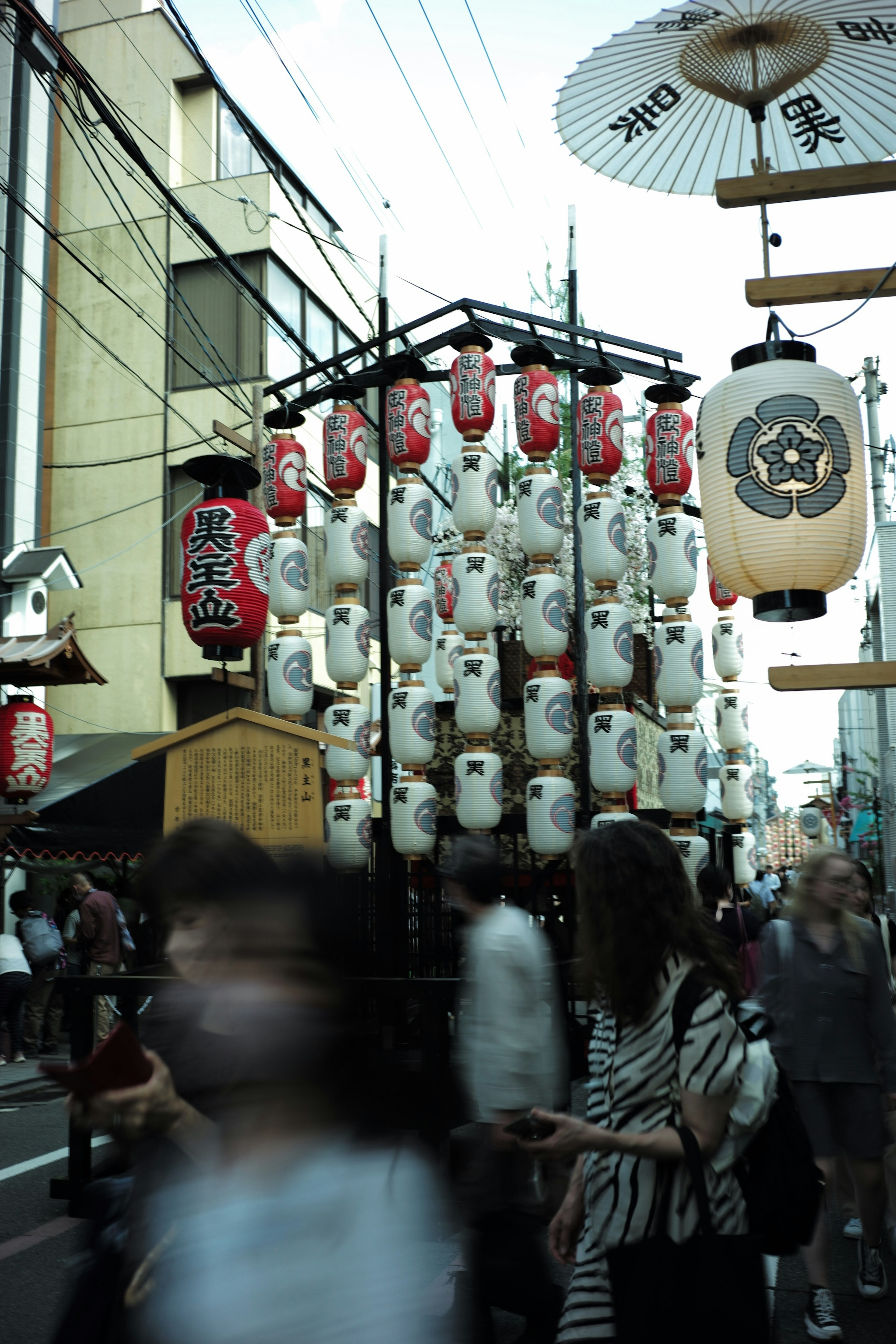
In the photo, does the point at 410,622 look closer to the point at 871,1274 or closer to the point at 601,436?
the point at 601,436

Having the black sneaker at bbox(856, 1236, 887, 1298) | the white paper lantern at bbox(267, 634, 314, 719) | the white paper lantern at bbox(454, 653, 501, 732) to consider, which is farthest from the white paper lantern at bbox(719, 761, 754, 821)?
the black sneaker at bbox(856, 1236, 887, 1298)

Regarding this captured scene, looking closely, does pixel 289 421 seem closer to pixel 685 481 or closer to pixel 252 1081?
pixel 685 481

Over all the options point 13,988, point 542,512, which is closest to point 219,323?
point 542,512

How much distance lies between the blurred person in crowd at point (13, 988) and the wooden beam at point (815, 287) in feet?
32.1

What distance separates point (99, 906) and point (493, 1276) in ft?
30.5

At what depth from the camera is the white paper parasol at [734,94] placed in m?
5.55

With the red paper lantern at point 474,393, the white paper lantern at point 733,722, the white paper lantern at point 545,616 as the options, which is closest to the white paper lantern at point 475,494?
the red paper lantern at point 474,393

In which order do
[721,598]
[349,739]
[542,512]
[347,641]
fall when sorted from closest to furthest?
A: [542,512], [349,739], [347,641], [721,598]

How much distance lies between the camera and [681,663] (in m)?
10.6

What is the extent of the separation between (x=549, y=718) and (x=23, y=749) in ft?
22.3

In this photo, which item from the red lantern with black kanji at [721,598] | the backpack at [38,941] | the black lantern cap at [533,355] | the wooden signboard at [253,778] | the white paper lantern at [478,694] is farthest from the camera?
the red lantern with black kanji at [721,598]

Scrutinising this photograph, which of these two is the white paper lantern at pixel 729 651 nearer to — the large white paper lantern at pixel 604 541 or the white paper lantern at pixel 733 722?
the white paper lantern at pixel 733 722

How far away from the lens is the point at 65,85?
20203 millimetres

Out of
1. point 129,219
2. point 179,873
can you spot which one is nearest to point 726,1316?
point 179,873
